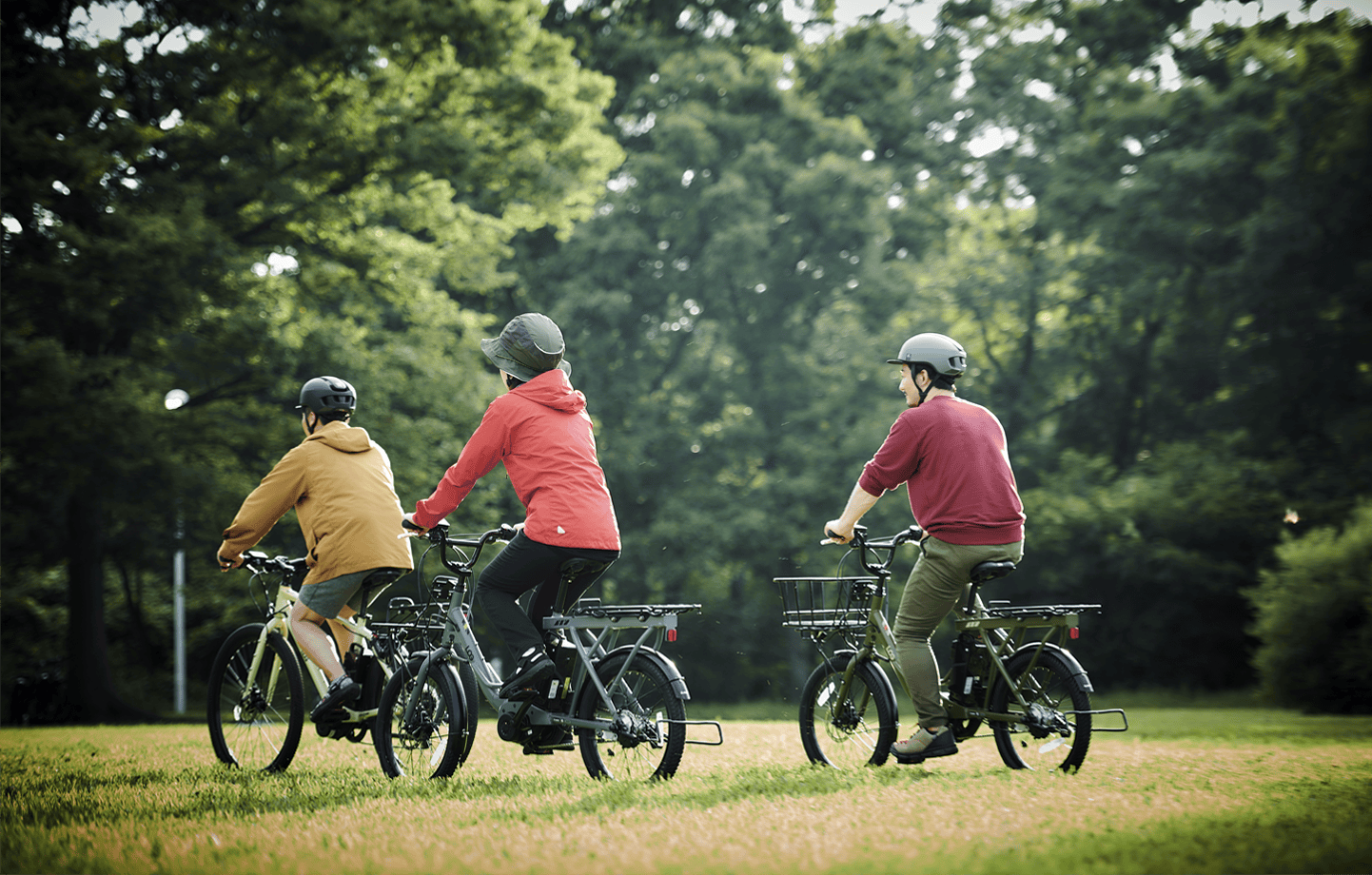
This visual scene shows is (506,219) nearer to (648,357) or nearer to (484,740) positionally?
(648,357)

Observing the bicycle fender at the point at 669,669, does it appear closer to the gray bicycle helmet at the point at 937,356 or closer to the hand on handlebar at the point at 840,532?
the hand on handlebar at the point at 840,532

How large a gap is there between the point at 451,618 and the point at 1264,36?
2238cm

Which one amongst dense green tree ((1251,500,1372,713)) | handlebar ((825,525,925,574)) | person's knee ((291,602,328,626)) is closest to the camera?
handlebar ((825,525,925,574))

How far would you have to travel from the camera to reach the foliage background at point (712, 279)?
16.3 m

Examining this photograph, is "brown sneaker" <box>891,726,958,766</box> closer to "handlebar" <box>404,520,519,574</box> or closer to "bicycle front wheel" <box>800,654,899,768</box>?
"bicycle front wheel" <box>800,654,899,768</box>

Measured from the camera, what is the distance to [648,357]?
25.0 metres

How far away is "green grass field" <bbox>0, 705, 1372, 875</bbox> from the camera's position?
3795mm

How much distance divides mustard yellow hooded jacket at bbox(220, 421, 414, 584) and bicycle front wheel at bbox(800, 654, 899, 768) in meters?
2.29

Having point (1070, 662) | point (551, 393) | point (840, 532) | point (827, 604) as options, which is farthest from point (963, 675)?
point (551, 393)

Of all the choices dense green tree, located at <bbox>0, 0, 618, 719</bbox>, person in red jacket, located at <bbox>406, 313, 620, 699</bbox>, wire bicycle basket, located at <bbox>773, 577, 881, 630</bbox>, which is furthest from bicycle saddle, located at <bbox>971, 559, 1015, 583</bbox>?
dense green tree, located at <bbox>0, 0, 618, 719</bbox>

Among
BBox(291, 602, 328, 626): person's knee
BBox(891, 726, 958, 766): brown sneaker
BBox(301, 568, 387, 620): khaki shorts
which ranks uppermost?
BBox(301, 568, 387, 620): khaki shorts

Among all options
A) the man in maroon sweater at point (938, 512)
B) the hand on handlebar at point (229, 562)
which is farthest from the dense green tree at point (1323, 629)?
the hand on handlebar at point (229, 562)

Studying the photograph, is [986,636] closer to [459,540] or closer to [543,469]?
[543,469]

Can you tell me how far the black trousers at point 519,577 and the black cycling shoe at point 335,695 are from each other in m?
1.01
